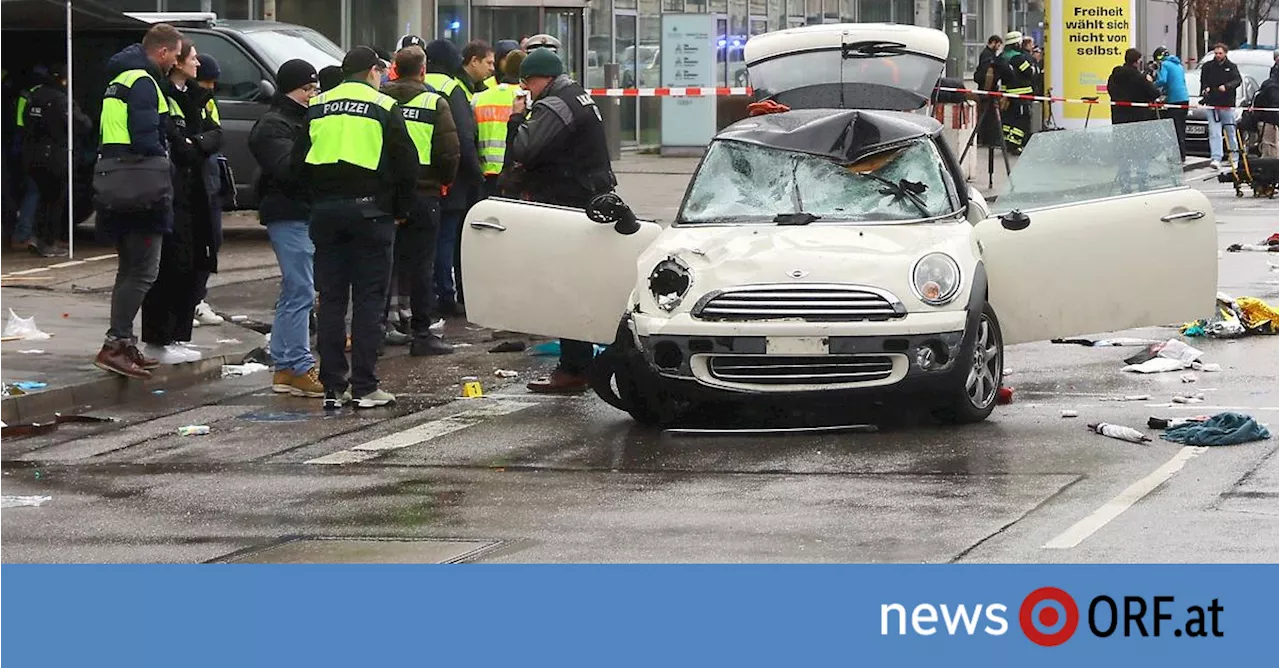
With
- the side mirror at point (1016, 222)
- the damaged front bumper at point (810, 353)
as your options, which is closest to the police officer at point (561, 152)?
the damaged front bumper at point (810, 353)

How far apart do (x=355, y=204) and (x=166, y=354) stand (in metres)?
2.47

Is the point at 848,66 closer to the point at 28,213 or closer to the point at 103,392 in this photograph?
the point at 103,392

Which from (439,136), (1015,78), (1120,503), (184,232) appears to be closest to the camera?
(1120,503)

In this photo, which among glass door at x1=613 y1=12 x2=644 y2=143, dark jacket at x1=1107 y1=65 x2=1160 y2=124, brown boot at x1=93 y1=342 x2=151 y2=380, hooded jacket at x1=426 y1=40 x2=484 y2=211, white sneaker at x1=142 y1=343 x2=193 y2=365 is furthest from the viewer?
glass door at x1=613 y1=12 x2=644 y2=143

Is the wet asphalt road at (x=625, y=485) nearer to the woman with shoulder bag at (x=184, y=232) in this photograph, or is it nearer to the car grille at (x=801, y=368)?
the car grille at (x=801, y=368)

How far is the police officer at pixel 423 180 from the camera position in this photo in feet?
46.2

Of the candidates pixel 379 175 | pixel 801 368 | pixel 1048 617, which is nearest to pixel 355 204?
pixel 379 175

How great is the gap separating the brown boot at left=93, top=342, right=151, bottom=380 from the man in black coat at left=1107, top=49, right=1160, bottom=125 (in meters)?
20.3

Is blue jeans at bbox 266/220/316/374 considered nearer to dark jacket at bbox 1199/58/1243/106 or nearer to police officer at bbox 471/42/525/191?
police officer at bbox 471/42/525/191

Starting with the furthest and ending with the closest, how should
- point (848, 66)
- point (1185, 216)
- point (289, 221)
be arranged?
1. point (848, 66)
2. point (289, 221)
3. point (1185, 216)

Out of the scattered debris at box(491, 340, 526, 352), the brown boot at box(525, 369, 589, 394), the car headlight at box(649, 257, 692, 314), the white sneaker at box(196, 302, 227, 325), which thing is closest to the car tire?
the car headlight at box(649, 257, 692, 314)

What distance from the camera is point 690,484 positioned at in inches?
380

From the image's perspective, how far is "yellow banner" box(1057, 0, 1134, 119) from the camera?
33.0 metres

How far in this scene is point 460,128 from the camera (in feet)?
51.6
